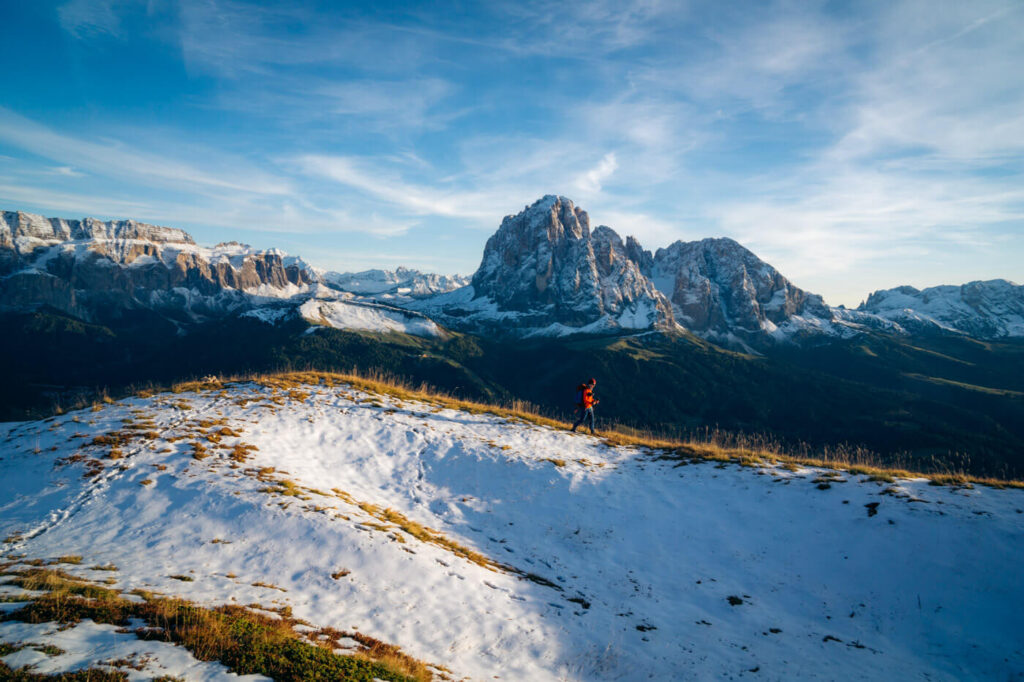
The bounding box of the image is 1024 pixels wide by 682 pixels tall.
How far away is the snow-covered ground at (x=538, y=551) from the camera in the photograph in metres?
10.8

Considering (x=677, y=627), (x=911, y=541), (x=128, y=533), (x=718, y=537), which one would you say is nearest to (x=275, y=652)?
(x=128, y=533)

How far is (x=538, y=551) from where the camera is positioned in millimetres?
16281

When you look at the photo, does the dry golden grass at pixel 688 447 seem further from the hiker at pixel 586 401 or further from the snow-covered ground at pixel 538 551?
the snow-covered ground at pixel 538 551

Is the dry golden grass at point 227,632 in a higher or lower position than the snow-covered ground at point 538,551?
higher

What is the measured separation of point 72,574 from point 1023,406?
26728cm

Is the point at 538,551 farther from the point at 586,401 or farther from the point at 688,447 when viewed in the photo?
the point at 688,447

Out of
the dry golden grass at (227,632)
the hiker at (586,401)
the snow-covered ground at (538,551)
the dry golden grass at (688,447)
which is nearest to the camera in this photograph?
the dry golden grass at (227,632)

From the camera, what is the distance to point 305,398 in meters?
26.2

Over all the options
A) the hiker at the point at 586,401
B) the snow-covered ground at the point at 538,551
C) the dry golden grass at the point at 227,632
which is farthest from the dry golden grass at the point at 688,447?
the dry golden grass at the point at 227,632

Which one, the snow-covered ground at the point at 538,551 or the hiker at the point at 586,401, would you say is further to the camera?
the hiker at the point at 586,401

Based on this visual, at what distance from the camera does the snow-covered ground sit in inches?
426

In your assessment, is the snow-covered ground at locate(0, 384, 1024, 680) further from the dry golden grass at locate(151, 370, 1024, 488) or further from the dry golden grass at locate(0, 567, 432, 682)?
the dry golden grass at locate(151, 370, 1024, 488)

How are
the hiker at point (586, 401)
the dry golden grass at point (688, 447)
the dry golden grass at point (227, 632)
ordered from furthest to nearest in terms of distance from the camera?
1. the hiker at point (586, 401)
2. the dry golden grass at point (688, 447)
3. the dry golden grass at point (227, 632)

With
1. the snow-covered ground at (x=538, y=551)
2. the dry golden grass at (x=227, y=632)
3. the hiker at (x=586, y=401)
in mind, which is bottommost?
the snow-covered ground at (x=538, y=551)
